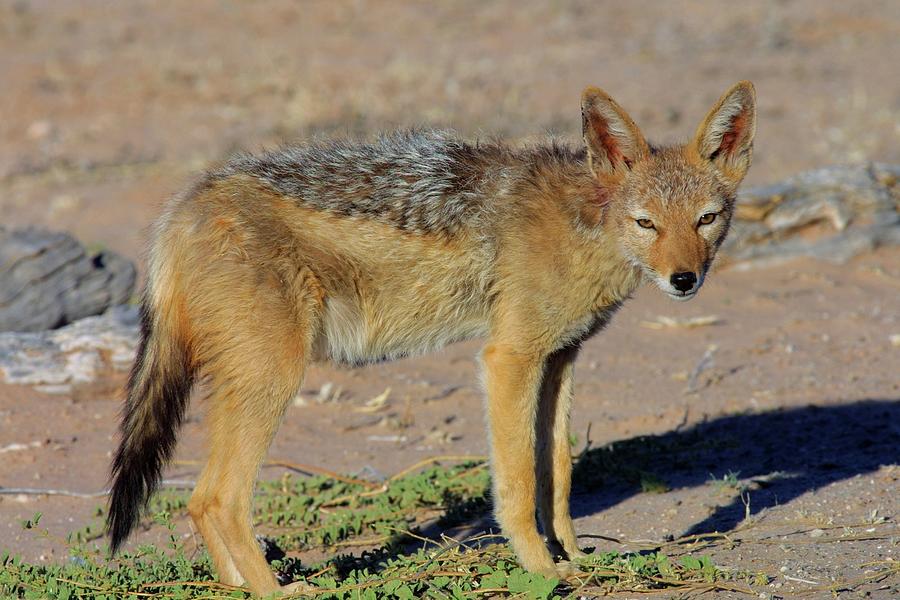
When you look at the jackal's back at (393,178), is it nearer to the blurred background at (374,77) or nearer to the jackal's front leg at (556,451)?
the jackal's front leg at (556,451)

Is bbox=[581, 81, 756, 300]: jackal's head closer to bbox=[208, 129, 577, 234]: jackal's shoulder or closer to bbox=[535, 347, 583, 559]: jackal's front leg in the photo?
bbox=[208, 129, 577, 234]: jackal's shoulder

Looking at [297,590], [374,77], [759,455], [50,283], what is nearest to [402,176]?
[297,590]

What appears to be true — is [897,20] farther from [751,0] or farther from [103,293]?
[103,293]

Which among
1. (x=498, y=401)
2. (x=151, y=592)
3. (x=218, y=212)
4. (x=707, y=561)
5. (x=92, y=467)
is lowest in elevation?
(x=92, y=467)

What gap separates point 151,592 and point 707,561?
8.15 feet

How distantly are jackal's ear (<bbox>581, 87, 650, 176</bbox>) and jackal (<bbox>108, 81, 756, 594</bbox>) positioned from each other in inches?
0.4

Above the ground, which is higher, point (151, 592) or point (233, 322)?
point (233, 322)

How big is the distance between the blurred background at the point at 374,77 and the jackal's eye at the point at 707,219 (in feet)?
18.1

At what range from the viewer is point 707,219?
505 cm

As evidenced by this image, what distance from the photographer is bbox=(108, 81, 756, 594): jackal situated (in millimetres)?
4797

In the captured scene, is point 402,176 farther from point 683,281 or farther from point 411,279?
point 683,281

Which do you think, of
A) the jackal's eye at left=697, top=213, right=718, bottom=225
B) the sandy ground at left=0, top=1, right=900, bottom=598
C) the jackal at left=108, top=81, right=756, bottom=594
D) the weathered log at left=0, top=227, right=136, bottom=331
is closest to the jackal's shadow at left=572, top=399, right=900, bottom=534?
the sandy ground at left=0, top=1, right=900, bottom=598

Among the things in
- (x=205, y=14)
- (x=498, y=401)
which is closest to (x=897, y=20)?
(x=205, y=14)

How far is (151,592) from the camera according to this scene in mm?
4941
